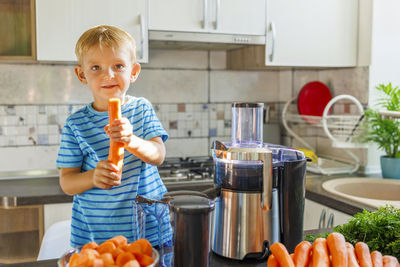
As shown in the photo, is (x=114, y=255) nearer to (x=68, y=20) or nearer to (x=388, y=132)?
(x=68, y=20)

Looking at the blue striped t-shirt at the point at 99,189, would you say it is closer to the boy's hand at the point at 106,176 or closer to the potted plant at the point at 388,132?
the boy's hand at the point at 106,176

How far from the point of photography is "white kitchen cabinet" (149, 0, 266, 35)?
203 centimetres

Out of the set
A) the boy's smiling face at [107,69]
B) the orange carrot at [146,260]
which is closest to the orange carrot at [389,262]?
the orange carrot at [146,260]

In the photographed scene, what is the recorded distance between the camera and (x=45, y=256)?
56.4 inches

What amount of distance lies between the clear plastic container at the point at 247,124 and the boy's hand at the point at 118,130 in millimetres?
340

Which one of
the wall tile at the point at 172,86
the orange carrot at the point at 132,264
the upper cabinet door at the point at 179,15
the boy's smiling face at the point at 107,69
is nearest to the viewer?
the orange carrot at the point at 132,264

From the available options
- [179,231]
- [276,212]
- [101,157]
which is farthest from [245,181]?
[101,157]

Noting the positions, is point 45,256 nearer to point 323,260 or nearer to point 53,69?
point 323,260

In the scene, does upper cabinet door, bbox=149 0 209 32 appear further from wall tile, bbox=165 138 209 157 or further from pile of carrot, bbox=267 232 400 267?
pile of carrot, bbox=267 232 400 267

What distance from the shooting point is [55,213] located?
6.14 feet

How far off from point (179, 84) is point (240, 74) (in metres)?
0.38

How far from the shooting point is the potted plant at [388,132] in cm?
208

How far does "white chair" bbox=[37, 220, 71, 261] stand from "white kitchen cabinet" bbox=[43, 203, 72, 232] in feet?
0.90

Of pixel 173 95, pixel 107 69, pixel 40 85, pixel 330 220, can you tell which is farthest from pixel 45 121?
pixel 330 220
